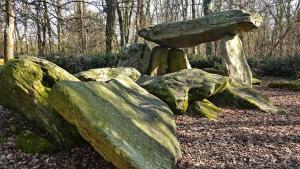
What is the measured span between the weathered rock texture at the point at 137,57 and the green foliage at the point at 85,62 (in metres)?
2.68

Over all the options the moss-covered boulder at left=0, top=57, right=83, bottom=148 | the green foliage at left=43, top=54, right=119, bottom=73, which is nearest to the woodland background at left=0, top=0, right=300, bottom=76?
the green foliage at left=43, top=54, right=119, bottom=73

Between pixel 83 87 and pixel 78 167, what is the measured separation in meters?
1.20

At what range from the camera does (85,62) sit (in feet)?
53.9

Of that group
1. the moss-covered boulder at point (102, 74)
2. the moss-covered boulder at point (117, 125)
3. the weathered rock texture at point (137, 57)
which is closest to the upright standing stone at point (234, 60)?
the weathered rock texture at point (137, 57)

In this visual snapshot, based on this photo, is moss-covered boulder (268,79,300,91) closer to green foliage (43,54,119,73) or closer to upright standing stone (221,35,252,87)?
upright standing stone (221,35,252,87)

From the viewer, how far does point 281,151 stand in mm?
6012

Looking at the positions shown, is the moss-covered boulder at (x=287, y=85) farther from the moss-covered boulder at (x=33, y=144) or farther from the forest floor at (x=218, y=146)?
the moss-covered boulder at (x=33, y=144)

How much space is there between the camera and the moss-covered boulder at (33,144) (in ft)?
19.2

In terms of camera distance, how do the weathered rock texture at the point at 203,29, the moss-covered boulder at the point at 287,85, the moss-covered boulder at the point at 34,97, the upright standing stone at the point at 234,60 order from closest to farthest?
the moss-covered boulder at the point at 34,97, the weathered rock texture at the point at 203,29, the upright standing stone at the point at 234,60, the moss-covered boulder at the point at 287,85

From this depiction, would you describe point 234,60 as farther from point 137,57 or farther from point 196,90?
point 196,90

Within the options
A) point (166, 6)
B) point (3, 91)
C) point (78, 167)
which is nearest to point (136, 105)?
point (78, 167)

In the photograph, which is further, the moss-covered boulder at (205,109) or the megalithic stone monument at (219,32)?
the megalithic stone monument at (219,32)

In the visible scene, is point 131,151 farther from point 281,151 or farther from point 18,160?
point 281,151

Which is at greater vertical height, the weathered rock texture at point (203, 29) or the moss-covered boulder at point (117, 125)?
the weathered rock texture at point (203, 29)
